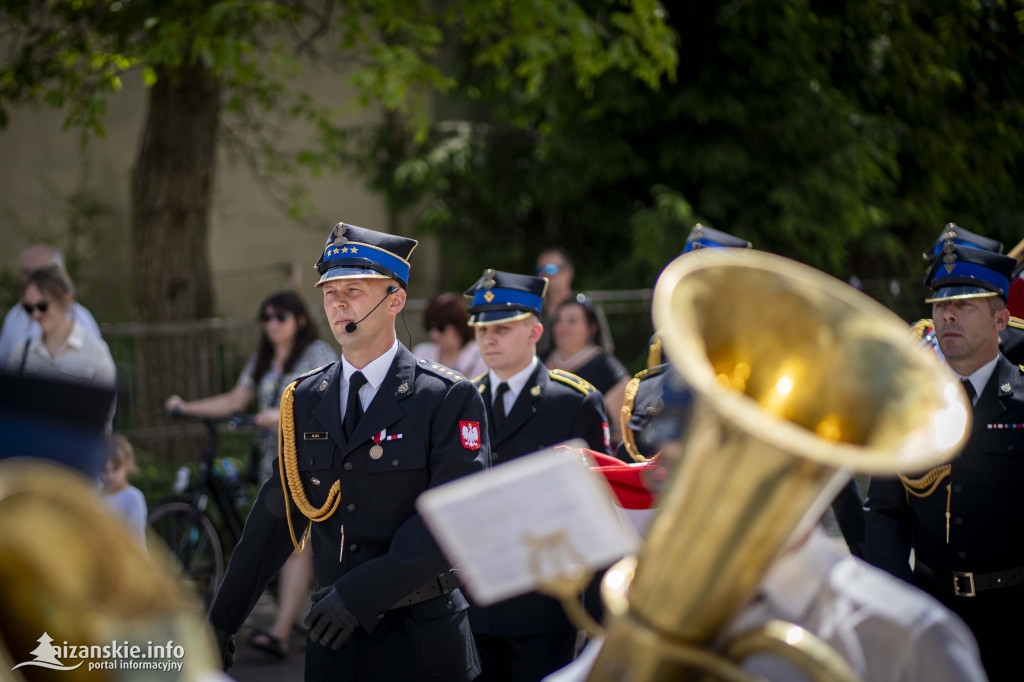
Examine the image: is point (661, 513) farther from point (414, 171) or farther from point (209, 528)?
point (414, 171)

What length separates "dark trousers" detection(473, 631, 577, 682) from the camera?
13.1 feet

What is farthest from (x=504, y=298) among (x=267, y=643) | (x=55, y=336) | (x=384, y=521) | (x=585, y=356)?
(x=55, y=336)

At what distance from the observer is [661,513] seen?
5.39 ft

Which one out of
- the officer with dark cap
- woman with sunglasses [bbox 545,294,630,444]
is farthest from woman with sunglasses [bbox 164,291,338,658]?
the officer with dark cap

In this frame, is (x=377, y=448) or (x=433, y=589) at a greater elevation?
(x=377, y=448)

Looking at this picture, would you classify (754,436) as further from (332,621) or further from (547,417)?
(547,417)

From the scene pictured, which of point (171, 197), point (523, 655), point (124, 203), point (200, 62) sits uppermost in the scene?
point (200, 62)

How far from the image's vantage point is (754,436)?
1.51 meters

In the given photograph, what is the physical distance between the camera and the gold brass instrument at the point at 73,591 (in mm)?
1407

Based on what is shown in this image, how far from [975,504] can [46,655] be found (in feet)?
9.69

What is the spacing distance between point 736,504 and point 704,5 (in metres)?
11.9

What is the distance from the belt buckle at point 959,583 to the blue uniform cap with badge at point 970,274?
0.95 metres

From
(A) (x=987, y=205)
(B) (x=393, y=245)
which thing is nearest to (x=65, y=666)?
(B) (x=393, y=245)

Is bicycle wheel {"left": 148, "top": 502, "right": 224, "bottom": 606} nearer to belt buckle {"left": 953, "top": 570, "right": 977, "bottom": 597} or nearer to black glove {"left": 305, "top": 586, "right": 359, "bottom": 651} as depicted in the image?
black glove {"left": 305, "top": 586, "right": 359, "bottom": 651}
